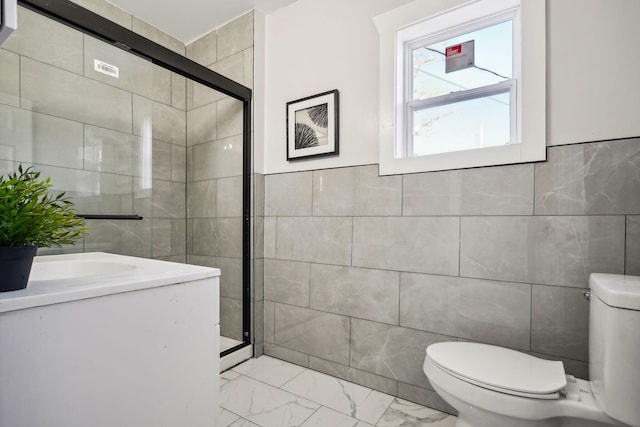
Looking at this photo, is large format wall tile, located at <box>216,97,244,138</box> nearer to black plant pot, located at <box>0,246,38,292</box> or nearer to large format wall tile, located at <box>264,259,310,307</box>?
large format wall tile, located at <box>264,259,310,307</box>

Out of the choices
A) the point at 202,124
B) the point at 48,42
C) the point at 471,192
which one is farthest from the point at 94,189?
the point at 471,192

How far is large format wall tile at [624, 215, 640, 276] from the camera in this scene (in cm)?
122

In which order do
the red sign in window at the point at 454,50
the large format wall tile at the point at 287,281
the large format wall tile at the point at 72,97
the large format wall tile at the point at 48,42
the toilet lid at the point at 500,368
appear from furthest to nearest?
the large format wall tile at the point at 287,281, the red sign in window at the point at 454,50, the large format wall tile at the point at 72,97, the large format wall tile at the point at 48,42, the toilet lid at the point at 500,368

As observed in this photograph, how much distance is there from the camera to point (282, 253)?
7.26 ft

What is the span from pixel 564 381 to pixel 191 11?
3006 millimetres

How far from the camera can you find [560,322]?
135cm

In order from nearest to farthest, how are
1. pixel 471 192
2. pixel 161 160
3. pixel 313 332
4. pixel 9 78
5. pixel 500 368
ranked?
pixel 500 368, pixel 9 78, pixel 471 192, pixel 313 332, pixel 161 160

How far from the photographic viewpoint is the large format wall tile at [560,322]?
1317 mm

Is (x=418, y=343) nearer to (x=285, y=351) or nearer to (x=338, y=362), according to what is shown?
(x=338, y=362)

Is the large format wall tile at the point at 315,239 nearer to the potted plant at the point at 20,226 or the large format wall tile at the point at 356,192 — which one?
the large format wall tile at the point at 356,192

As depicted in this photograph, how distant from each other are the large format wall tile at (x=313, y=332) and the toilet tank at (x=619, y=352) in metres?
1.18

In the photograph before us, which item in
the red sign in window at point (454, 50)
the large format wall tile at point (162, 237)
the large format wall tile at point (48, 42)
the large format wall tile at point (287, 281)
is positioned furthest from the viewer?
the large format wall tile at point (162, 237)

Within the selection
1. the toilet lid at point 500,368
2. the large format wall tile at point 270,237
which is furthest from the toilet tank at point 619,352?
the large format wall tile at point 270,237

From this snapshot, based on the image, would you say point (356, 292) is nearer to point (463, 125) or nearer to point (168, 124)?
point (463, 125)
